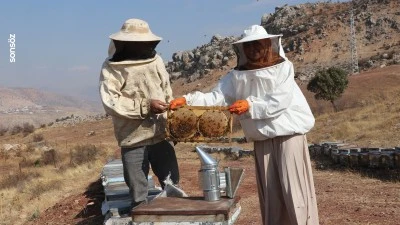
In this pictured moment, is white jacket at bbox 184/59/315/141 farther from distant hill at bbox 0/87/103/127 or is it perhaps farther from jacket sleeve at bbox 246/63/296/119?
distant hill at bbox 0/87/103/127

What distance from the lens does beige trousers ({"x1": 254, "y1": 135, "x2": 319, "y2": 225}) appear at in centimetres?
468

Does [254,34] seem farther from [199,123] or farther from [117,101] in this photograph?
[117,101]

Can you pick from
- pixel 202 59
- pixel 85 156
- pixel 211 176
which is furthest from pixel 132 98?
pixel 202 59

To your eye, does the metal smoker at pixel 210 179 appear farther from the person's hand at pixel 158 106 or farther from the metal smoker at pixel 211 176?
the person's hand at pixel 158 106

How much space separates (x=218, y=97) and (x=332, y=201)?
459 centimetres

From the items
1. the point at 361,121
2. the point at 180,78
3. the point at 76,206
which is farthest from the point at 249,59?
the point at 180,78

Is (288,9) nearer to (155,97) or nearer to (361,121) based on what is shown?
(361,121)

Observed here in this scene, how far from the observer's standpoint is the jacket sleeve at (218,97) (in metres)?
4.93

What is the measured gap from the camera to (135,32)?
518cm

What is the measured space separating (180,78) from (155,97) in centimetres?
6530

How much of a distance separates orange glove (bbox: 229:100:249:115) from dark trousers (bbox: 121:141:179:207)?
119 cm

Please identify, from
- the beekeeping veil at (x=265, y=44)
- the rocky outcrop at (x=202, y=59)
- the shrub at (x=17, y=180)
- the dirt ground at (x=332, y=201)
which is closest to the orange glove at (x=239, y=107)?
the beekeeping veil at (x=265, y=44)

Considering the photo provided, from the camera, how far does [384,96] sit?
97.9 feet

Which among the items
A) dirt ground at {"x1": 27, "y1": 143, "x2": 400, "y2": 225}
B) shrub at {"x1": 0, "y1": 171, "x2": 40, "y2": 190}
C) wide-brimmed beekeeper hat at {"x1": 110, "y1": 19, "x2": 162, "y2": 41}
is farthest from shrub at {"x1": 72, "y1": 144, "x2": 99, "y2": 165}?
wide-brimmed beekeeper hat at {"x1": 110, "y1": 19, "x2": 162, "y2": 41}
